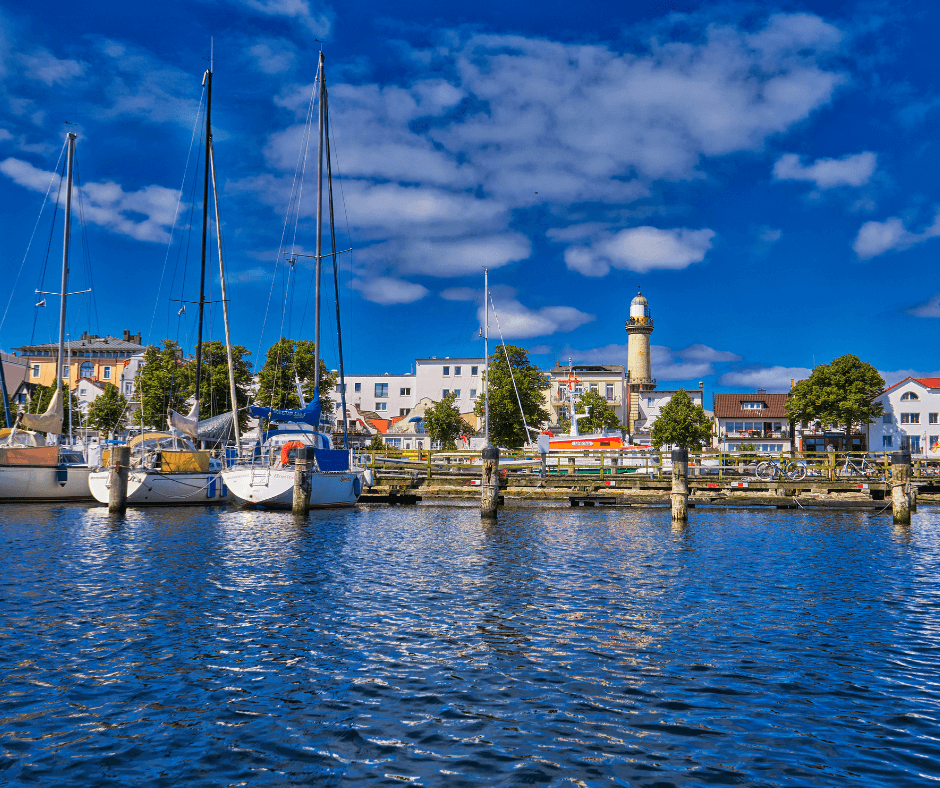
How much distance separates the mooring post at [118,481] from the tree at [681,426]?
65.5m

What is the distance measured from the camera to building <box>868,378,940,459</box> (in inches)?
3369

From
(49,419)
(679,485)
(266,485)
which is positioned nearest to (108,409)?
(49,419)

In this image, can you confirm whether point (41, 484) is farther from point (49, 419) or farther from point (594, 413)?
point (594, 413)

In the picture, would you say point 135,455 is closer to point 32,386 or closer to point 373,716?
point 373,716

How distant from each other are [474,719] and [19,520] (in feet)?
100

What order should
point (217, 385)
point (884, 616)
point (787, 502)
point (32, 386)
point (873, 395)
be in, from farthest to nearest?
point (32, 386), point (873, 395), point (217, 385), point (787, 502), point (884, 616)

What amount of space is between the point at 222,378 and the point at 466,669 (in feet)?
226

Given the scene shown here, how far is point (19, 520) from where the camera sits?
105 ft

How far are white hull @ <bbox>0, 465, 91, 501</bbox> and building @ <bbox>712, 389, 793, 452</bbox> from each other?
3183 inches

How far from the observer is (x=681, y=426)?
87.4 m

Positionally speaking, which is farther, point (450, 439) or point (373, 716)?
point (450, 439)

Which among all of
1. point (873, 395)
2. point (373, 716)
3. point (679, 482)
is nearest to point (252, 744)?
point (373, 716)

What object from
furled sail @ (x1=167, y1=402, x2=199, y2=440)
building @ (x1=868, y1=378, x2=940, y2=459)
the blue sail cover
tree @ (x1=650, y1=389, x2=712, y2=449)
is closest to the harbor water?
the blue sail cover

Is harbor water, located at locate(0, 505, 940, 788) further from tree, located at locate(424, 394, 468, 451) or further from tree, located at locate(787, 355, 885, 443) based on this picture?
tree, located at locate(787, 355, 885, 443)
